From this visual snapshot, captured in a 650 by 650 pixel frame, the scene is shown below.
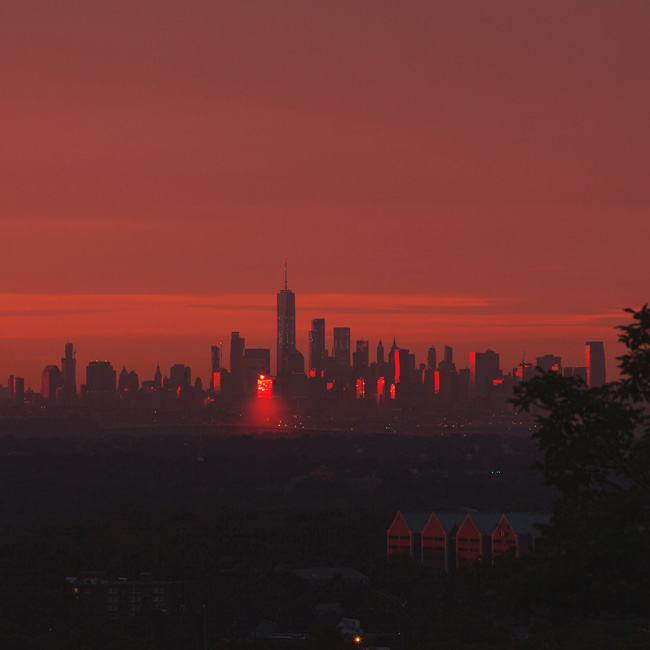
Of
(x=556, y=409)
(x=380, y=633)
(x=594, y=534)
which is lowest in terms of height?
(x=380, y=633)

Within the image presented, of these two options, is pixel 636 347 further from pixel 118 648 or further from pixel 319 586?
pixel 319 586

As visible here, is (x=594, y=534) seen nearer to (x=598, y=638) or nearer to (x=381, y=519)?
(x=598, y=638)

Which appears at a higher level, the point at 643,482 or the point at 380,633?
the point at 643,482

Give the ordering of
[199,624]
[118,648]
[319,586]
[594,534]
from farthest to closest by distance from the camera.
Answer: [319,586], [199,624], [118,648], [594,534]

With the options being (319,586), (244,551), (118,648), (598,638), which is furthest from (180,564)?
(598,638)

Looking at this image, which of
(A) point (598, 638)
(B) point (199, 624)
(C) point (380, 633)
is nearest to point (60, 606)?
(B) point (199, 624)

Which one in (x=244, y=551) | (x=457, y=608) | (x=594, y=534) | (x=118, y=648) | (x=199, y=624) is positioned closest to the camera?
(x=594, y=534)

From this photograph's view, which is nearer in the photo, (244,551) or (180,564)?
(180,564)
